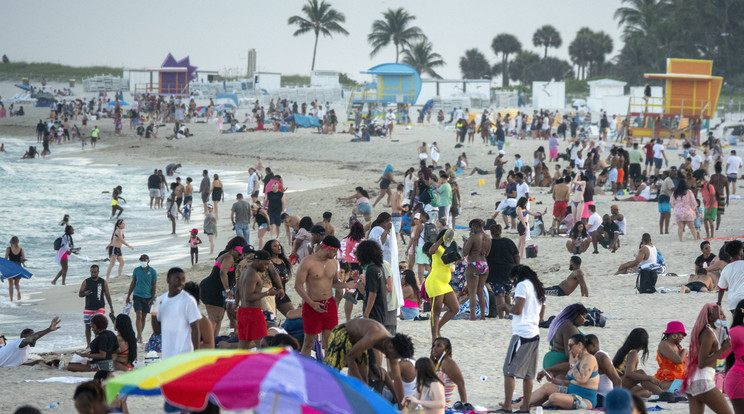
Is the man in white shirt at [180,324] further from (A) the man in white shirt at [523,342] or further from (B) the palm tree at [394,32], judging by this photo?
(B) the palm tree at [394,32]

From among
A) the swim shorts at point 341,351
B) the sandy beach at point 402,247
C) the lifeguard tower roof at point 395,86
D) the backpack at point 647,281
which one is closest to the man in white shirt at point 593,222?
the sandy beach at point 402,247

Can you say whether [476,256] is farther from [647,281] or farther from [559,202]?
[559,202]

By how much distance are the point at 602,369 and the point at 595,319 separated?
123 inches

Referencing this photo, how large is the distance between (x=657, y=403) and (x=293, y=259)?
5.70 meters

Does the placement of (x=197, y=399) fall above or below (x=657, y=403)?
above

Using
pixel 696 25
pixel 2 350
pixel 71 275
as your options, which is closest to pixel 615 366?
pixel 2 350

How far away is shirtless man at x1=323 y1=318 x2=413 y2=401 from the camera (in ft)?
22.6

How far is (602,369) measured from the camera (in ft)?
26.3

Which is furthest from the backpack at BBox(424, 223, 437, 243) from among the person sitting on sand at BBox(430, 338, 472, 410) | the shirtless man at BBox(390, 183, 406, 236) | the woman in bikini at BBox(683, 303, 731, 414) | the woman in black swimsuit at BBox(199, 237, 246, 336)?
the woman in bikini at BBox(683, 303, 731, 414)

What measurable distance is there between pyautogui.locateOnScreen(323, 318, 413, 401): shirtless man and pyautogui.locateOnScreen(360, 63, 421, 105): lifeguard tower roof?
40.8 metres

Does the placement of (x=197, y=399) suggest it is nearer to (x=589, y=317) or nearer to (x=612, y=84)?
(x=589, y=317)

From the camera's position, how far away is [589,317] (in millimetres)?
11102

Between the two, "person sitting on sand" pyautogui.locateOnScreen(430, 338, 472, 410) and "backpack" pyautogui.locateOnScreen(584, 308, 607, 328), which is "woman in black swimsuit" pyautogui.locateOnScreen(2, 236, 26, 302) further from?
"person sitting on sand" pyautogui.locateOnScreen(430, 338, 472, 410)

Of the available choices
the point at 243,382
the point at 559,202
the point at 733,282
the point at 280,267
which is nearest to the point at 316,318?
the point at 280,267
